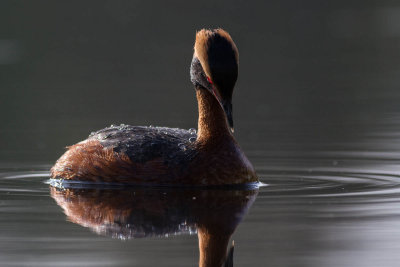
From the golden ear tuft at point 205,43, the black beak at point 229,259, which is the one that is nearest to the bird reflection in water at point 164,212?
the black beak at point 229,259

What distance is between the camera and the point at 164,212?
10.3 m

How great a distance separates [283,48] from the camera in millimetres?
31641

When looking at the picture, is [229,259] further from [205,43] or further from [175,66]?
[175,66]

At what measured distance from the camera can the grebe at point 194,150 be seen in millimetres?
11531

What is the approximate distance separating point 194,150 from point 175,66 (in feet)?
55.7

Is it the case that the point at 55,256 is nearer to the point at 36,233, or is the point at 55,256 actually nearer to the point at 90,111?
the point at 36,233

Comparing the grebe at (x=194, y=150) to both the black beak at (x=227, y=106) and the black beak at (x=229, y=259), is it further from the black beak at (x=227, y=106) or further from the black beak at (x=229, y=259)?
the black beak at (x=229, y=259)

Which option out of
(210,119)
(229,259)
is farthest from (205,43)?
(229,259)

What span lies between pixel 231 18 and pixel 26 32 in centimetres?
732

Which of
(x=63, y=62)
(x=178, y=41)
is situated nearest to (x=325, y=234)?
(x=63, y=62)

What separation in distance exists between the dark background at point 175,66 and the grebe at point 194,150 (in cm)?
209

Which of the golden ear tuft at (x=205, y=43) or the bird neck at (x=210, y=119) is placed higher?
the golden ear tuft at (x=205, y=43)

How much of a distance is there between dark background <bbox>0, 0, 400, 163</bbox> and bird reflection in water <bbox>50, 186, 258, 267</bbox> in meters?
3.02

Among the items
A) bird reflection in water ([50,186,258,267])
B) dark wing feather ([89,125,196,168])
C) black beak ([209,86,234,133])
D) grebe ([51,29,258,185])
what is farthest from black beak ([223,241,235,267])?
dark wing feather ([89,125,196,168])
